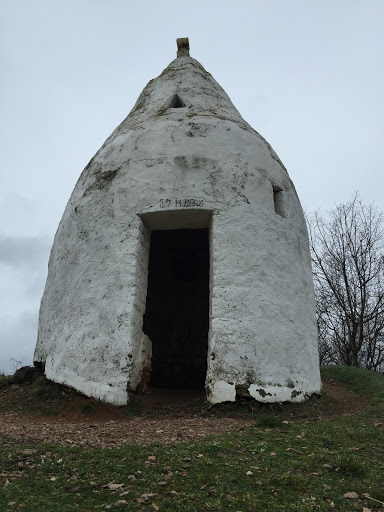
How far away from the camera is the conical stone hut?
5738 mm

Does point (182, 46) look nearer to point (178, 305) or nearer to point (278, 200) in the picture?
point (278, 200)

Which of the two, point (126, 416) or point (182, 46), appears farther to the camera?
point (182, 46)

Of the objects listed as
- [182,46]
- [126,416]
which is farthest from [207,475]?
[182,46]

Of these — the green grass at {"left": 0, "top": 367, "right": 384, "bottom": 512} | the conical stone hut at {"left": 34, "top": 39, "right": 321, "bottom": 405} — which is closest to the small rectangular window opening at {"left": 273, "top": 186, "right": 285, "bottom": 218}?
the conical stone hut at {"left": 34, "top": 39, "right": 321, "bottom": 405}

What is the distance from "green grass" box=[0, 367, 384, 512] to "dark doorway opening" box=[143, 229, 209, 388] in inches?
232

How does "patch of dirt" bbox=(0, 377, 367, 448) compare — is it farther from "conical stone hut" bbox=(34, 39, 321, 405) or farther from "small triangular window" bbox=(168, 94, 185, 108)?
"small triangular window" bbox=(168, 94, 185, 108)

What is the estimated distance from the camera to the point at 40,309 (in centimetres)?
762

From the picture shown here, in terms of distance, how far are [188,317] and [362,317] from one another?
8.39m

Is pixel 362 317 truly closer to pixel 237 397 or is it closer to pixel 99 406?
pixel 237 397

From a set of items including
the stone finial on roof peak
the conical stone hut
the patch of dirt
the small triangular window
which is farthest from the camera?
the stone finial on roof peak

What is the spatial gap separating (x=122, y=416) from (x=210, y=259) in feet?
8.37

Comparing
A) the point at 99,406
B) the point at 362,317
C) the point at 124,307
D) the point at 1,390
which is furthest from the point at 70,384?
the point at 362,317

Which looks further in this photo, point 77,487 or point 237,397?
point 237,397

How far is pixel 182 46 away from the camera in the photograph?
10438 mm
